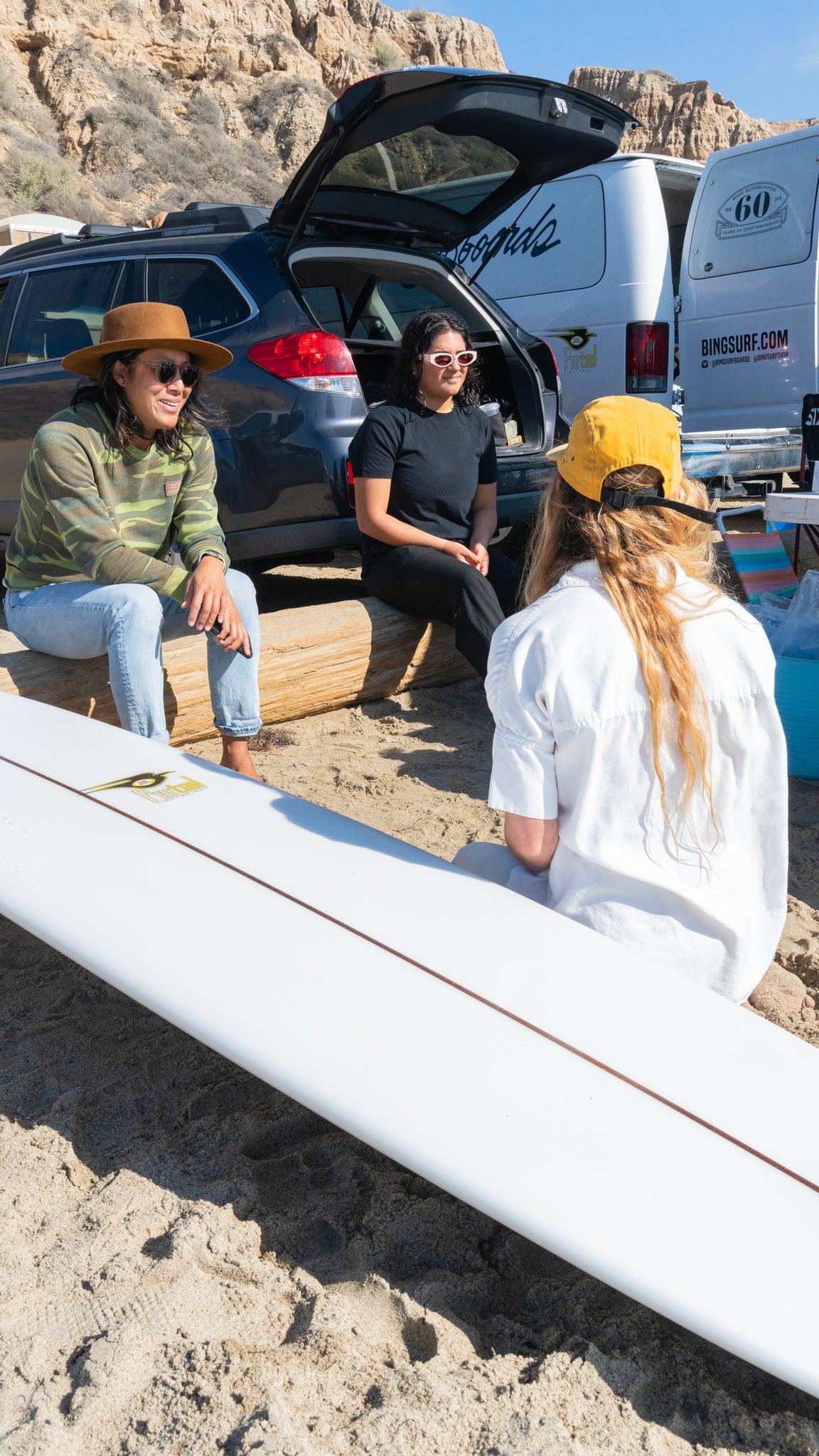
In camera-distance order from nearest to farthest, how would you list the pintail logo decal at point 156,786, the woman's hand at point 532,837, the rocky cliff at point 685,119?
the woman's hand at point 532,837, the pintail logo decal at point 156,786, the rocky cliff at point 685,119

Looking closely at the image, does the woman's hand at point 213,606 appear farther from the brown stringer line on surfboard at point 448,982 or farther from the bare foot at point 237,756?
the brown stringer line on surfboard at point 448,982

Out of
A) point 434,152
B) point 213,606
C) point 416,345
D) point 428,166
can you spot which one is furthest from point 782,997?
point 428,166

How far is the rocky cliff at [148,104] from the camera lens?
2652 cm

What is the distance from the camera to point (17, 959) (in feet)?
8.59

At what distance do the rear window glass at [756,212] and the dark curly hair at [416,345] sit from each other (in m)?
3.94

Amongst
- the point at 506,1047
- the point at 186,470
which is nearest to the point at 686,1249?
the point at 506,1047

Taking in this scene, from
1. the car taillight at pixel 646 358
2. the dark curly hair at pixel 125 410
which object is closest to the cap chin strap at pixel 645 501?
the dark curly hair at pixel 125 410

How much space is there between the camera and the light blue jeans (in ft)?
10.5

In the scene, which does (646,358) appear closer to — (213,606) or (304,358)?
(304,358)

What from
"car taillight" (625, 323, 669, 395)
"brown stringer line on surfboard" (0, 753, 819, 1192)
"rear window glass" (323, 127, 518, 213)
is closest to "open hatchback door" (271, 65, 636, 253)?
"rear window glass" (323, 127, 518, 213)

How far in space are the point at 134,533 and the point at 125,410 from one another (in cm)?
38

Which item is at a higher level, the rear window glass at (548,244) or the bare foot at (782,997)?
the rear window glass at (548,244)

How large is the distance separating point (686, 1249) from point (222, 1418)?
0.64m

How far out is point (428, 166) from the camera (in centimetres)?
460
